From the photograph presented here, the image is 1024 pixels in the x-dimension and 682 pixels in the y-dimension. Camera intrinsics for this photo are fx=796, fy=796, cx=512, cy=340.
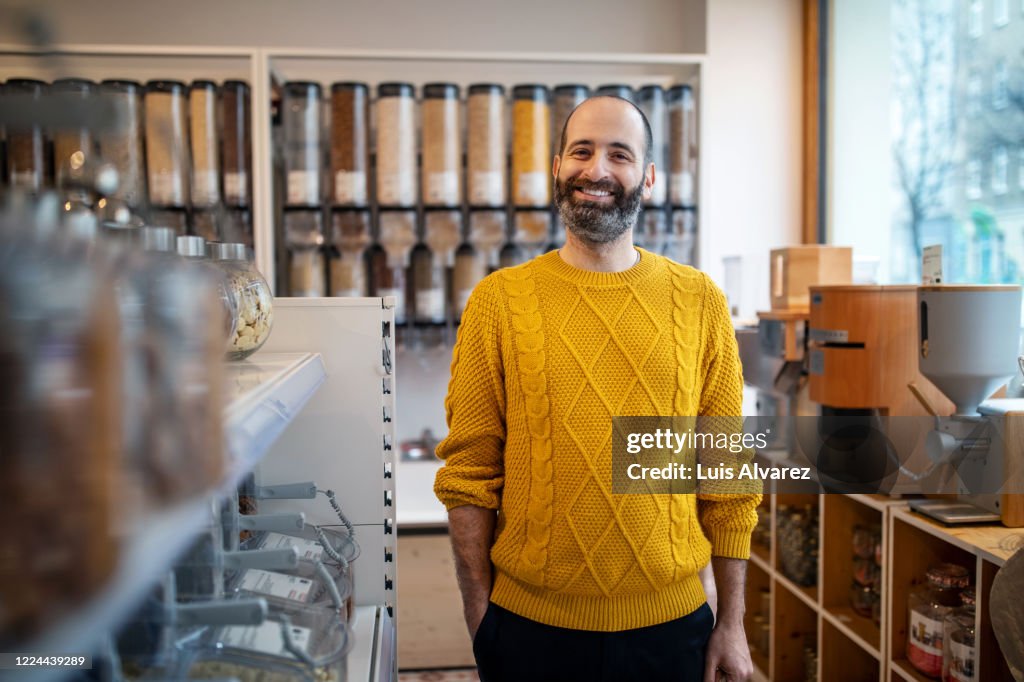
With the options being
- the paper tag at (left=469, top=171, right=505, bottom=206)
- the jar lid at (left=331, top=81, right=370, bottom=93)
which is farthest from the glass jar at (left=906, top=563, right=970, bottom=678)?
the jar lid at (left=331, top=81, right=370, bottom=93)

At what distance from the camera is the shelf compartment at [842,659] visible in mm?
2141

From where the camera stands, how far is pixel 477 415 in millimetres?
1374

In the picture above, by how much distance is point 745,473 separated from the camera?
138cm

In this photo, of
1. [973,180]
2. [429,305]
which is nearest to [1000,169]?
[973,180]

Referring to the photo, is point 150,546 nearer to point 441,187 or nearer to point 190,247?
point 190,247

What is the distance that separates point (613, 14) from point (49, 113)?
3.10m

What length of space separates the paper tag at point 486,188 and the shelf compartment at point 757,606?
1520mm

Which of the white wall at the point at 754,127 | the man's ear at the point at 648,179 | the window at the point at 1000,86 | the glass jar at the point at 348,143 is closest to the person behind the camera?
the man's ear at the point at 648,179

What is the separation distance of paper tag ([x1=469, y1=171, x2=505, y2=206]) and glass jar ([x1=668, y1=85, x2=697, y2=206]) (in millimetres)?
610

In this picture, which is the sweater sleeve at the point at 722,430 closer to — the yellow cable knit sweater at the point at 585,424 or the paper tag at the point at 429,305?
the yellow cable knit sweater at the point at 585,424

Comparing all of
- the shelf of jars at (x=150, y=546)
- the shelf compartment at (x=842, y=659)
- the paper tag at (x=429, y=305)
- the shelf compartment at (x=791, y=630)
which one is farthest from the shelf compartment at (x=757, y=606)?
the shelf of jars at (x=150, y=546)

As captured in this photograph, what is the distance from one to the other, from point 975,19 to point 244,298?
2.33 m

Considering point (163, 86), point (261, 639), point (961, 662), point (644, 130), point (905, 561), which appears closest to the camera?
point (261, 639)

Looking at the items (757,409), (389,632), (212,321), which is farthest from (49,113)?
(757,409)
